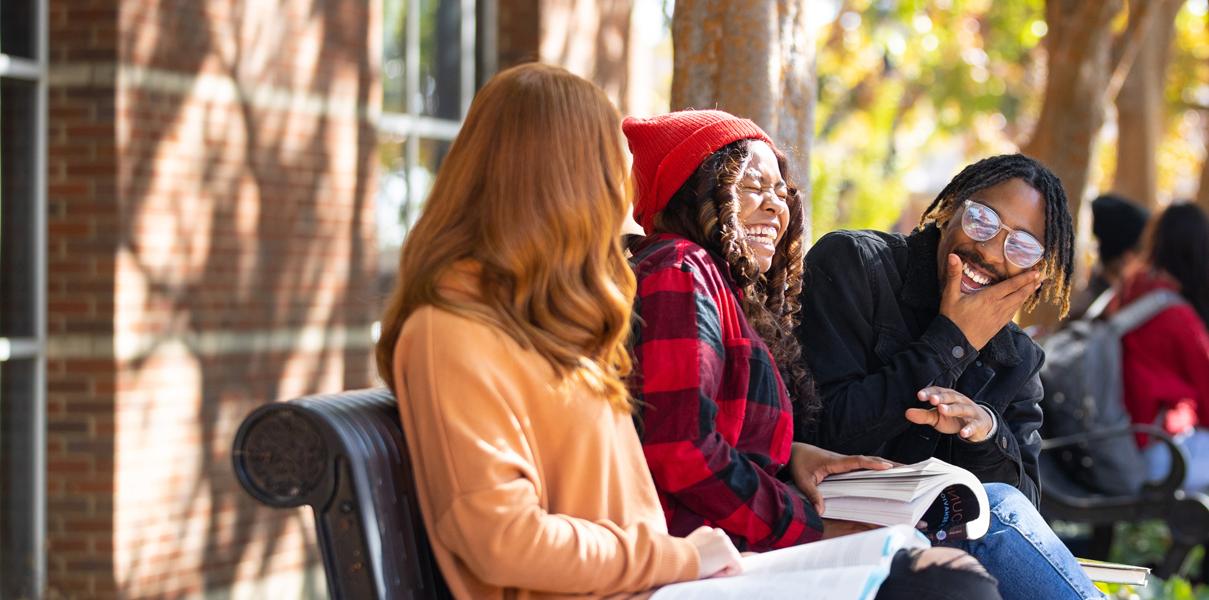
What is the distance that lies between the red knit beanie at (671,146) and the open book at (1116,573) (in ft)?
4.31

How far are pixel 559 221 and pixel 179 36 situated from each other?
4282 millimetres

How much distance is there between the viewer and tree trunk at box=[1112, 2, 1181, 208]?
37.4ft

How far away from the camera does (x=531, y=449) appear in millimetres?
2578

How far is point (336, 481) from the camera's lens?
2.54 m

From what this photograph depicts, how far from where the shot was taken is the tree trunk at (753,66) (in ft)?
14.4

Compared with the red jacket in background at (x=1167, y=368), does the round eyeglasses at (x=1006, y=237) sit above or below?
above

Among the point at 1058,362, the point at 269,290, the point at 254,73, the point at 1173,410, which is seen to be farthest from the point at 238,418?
the point at 1173,410

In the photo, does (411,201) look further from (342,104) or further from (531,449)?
(531,449)

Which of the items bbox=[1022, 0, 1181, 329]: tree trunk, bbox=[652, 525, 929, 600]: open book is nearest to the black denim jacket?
bbox=[652, 525, 929, 600]: open book

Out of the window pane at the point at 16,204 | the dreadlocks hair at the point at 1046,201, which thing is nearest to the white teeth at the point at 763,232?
the dreadlocks hair at the point at 1046,201

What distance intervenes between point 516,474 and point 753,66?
7.29 feet

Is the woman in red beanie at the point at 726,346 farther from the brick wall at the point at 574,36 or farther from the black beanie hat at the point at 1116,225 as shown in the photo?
the brick wall at the point at 574,36

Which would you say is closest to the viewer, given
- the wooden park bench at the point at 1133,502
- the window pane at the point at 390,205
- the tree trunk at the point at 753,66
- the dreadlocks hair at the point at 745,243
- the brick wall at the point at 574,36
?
the dreadlocks hair at the point at 745,243

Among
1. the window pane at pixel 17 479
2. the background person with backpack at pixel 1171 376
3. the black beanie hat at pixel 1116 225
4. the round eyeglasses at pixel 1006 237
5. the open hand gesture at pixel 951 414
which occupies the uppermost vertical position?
the round eyeglasses at pixel 1006 237
